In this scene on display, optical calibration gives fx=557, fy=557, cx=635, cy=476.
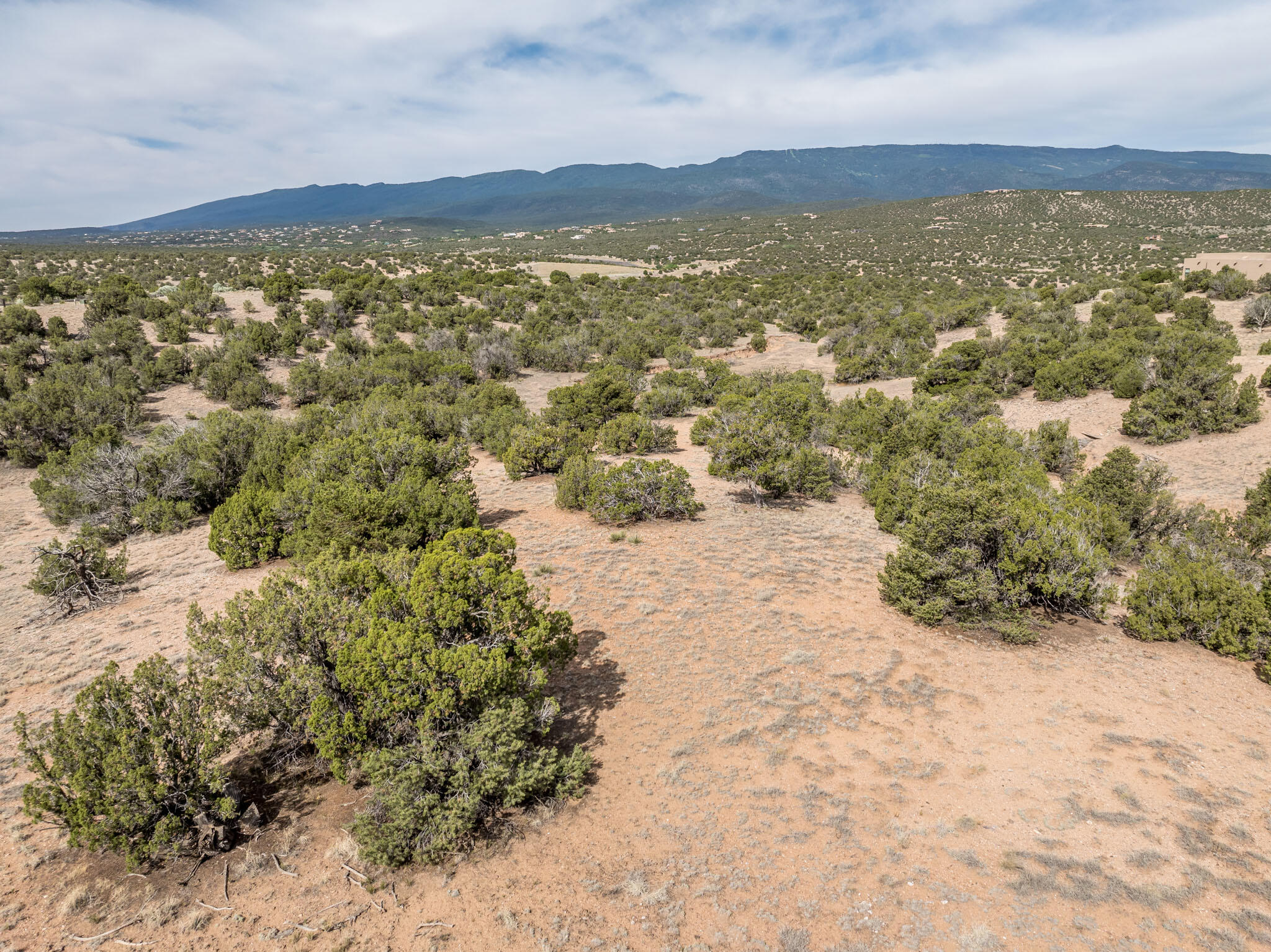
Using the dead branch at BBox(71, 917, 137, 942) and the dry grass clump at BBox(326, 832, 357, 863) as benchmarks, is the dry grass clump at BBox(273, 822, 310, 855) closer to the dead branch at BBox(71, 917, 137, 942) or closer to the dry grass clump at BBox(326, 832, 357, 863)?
the dry grass clump at BBox(326, 832, 357, 863)

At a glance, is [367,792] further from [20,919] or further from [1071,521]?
[1071,521]

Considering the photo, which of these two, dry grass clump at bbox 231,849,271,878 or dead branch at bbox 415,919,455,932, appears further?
dry grass clump at bbox 231,849,271,878

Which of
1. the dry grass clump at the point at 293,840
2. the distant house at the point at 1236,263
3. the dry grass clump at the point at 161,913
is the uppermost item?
the distant house at the point at 1236,263

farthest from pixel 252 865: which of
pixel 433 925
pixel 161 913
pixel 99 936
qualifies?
pixel 433 925

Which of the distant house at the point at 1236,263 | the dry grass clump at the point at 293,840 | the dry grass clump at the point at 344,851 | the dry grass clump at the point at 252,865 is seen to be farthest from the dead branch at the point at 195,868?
the distant house at the point at 1236,263

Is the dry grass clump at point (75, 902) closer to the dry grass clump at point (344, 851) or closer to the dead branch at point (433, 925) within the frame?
the dry grass clump at point (344, 851)

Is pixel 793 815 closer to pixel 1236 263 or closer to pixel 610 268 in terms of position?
pixel 1236 263

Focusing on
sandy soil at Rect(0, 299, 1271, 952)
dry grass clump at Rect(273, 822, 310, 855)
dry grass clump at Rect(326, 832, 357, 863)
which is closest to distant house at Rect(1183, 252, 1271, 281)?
sandy soil at Rect(0, 299, 1271, 952)
